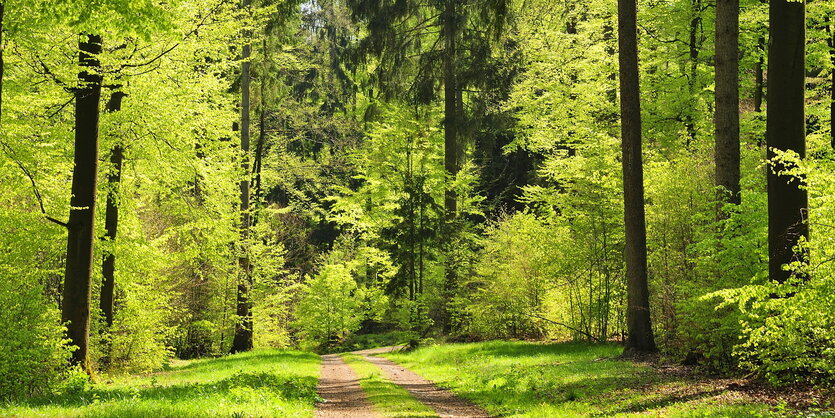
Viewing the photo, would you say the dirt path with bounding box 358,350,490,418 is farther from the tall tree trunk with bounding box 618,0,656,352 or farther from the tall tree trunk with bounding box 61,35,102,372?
the tall tree trunk with bounding box 61,35,102,372

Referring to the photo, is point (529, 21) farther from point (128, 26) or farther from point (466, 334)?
point (128, 26)

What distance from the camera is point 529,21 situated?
2630cm

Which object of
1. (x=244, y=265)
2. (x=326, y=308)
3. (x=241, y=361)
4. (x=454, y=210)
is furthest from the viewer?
(x=326, y=308)

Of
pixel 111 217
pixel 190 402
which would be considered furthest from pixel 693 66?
pixel 190 402

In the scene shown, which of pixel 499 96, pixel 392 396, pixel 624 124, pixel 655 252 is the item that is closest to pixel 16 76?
pixel 392 396

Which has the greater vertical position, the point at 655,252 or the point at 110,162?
the point at 110,162

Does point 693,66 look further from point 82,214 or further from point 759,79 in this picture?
point 82,214

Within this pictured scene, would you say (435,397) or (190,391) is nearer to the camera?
(190,391)

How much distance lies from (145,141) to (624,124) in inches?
449

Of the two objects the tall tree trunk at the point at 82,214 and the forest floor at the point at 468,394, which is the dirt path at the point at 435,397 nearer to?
the forest floor at the point at 468,394

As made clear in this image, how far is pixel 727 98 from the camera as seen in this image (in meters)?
14.7

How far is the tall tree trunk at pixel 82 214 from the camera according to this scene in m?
12.3

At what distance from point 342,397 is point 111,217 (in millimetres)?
7332

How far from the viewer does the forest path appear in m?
11.0
